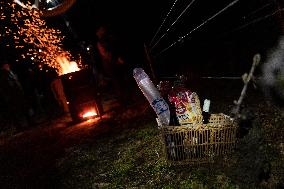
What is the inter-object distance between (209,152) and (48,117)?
781 cm

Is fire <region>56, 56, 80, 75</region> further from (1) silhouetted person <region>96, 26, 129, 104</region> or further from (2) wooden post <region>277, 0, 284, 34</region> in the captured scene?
(2) wooden post <region>277, 0, 284, 34</region>

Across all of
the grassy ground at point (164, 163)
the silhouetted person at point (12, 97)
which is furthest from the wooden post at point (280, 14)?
the silhouetted person at point (12, 97)

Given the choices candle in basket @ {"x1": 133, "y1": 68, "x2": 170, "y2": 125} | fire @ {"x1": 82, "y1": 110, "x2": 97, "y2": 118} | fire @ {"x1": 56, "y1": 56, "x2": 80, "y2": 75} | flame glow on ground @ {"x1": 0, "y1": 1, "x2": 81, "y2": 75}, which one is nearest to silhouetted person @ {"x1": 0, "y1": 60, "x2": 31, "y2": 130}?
fire @ {"x1": 56, "y1": 56, "x2": 80, "y2": 75}

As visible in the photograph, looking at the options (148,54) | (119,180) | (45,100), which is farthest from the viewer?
(45,100)

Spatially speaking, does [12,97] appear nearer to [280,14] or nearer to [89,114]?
[89,114]

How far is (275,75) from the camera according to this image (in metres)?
4.49

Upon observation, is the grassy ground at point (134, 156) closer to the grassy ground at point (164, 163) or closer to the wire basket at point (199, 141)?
the grassy ground at point (164, 163)

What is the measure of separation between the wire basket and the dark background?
5.48 feet

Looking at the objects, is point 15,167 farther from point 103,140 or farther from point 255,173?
point 255,173

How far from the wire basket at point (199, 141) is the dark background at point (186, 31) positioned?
1.67 metres

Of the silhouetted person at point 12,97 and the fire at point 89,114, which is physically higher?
the silhouetted person at point 12,97

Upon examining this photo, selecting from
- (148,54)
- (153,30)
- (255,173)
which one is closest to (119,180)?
(255,173)

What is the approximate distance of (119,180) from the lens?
3.94 meters

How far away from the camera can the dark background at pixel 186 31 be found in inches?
244
